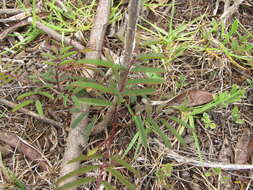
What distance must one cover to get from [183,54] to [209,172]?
2.34ft

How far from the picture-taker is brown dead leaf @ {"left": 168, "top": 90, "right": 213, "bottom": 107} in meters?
1.51

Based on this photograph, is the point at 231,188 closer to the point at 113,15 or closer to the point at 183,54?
the point at 183,54

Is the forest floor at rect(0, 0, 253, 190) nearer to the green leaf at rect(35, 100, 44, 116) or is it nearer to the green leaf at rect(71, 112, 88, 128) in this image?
the green leaf at rect(35, 100, 44, 116)

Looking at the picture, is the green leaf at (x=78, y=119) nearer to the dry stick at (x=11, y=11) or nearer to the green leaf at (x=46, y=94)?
the green leaf at (x=46, y=94)

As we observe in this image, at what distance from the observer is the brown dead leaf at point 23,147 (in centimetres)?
140

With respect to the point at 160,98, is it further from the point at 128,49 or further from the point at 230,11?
the point at 230,11

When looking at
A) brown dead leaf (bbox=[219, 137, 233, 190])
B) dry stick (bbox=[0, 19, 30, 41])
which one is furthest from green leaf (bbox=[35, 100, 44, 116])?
brown dead leaf (bbox=[219, 137, 233, 190])

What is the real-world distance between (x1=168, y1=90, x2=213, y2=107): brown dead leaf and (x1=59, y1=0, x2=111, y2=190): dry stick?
0.51 metres

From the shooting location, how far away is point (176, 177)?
4.49ft

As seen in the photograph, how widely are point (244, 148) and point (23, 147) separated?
1.22 m

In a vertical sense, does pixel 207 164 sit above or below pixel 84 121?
below

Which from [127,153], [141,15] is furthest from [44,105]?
[141,15]

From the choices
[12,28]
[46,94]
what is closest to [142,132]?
[46,94]

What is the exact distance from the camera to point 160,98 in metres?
1.50
